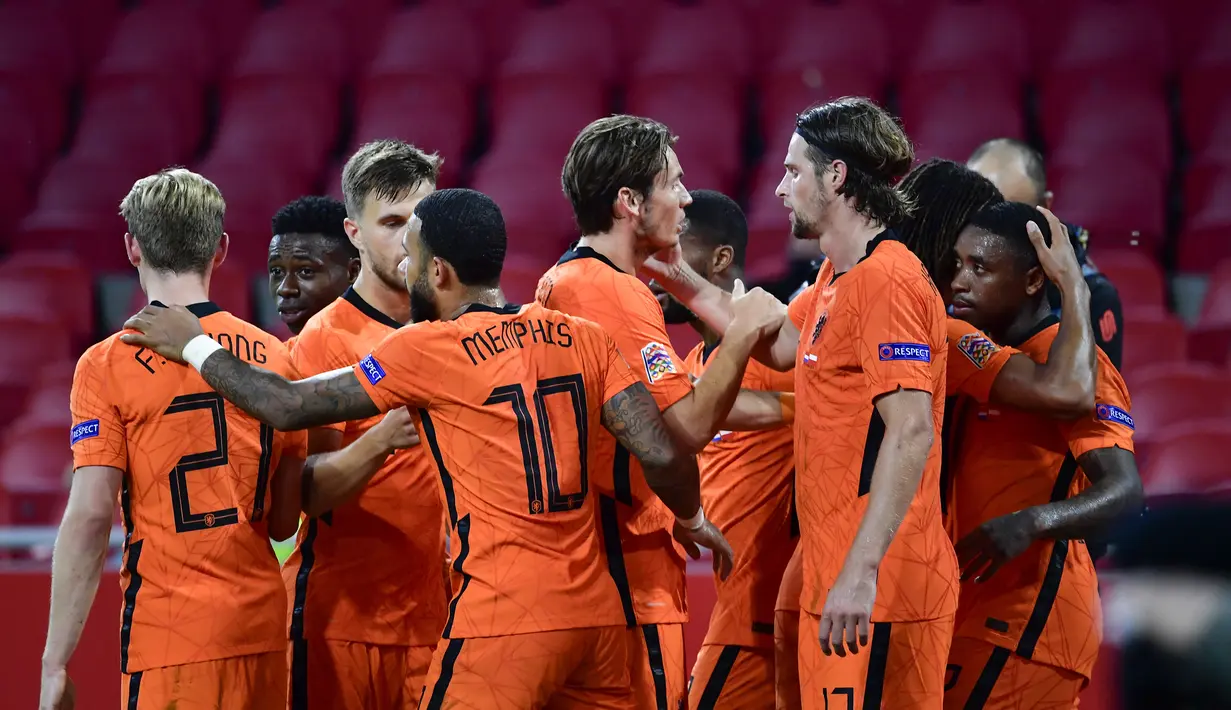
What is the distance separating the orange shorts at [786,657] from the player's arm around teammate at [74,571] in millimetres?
1873

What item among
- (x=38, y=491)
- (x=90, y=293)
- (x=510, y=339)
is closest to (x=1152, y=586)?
(x=510, y=339)

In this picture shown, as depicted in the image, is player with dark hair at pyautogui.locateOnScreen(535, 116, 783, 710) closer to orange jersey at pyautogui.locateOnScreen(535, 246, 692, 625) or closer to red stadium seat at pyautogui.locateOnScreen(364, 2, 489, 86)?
orange jersey at pyautogui.locateOnScreen(535, 246, 692, 625)

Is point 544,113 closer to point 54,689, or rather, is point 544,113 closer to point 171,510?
point 171,510


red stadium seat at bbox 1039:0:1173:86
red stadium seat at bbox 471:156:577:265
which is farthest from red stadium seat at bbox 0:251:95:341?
red stadium seat at bbox 1039:0:1173:86

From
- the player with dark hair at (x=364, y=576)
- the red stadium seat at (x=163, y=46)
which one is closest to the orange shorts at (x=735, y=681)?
the player with dark hair at (x=364, y=576)

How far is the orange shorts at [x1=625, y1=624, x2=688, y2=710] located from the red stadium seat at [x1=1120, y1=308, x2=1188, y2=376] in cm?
490

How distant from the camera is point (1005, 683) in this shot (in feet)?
12.6

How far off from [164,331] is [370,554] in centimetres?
95

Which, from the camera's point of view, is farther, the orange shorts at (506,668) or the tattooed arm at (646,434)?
the tattooed arm at (646,434)

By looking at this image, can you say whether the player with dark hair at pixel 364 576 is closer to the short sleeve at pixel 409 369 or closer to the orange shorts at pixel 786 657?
the short sleeve at pixel 409 369

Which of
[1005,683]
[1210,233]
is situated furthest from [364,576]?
[1210,233]

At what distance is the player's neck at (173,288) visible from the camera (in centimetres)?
366

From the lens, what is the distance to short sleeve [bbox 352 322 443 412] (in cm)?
335

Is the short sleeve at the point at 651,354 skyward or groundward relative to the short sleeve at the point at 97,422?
skyward
